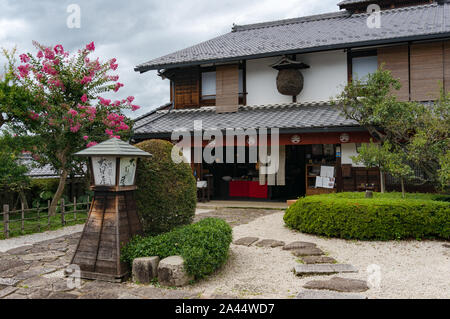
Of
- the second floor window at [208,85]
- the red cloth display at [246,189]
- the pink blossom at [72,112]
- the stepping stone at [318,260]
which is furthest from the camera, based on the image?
the second floor window at [208,85]

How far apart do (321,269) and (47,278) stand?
393 cm

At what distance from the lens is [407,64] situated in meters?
11.9

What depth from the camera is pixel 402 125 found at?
8.14 m

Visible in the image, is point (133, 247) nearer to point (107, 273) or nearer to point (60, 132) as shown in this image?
point (107, 273)

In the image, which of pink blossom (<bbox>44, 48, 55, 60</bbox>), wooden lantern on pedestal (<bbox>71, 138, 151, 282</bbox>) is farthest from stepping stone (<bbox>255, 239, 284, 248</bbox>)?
pink blossom (<bbox>44, 48, 55, 60</bbox>)

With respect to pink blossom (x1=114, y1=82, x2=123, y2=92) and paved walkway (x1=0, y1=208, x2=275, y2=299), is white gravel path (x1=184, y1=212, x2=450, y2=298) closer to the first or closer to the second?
paved walkway (x1=0, y1=208, x2=275, y2=299)

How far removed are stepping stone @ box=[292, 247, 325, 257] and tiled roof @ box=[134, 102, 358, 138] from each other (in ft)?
17.3

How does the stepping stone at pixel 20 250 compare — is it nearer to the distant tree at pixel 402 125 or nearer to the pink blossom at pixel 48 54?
the pink blossom at pixel 48 54

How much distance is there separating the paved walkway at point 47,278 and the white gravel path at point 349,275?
0.78 meters

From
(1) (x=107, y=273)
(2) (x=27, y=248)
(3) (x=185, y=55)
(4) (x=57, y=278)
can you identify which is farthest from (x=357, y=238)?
(3) (x=185, y=55)

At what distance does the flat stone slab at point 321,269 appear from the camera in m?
4.99

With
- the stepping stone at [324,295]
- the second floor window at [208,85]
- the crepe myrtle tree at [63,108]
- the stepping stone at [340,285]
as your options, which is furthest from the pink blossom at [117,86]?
the stepping stone at [324,295]

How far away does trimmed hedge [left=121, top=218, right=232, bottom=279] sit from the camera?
15.4 feet
